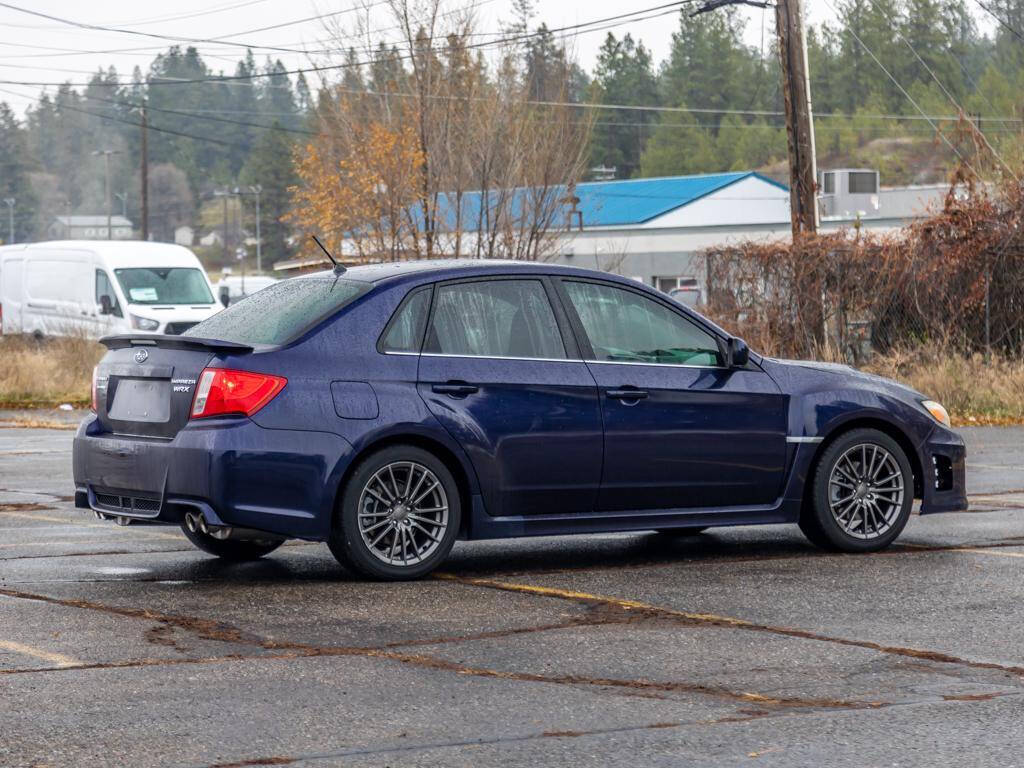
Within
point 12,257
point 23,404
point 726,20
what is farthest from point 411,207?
point 726,20

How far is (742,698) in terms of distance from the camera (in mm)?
5898

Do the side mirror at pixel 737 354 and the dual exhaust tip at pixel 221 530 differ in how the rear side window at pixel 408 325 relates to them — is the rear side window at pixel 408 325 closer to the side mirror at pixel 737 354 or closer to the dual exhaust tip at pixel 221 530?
the dual exhaust tip at pixel 221 530

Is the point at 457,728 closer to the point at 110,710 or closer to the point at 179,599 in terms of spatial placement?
the point at 110,710

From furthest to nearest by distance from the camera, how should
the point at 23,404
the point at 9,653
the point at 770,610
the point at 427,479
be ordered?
the point at 23,404 → the point at 427,479 → the point at 770,610 → the point at 9,653

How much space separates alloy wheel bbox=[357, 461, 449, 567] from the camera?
836 cm

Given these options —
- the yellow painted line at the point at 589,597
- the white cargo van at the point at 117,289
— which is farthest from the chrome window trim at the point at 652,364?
the white cargo van at the point at 117,289

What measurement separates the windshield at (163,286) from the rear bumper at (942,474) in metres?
22.7

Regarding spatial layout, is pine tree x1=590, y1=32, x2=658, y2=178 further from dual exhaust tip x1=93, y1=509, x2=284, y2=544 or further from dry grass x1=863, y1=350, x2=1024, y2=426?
dual exhaust tip x1=93, y1=509, x2=284, y2=544

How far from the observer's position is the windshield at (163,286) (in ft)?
102

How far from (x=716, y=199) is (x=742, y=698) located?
233 ft

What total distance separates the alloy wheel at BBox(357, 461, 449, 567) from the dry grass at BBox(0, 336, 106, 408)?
56.3ft

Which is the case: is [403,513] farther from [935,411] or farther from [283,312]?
[935,411]

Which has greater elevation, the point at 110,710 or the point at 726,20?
the point at 726,20

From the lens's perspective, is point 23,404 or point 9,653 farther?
point 23,404
